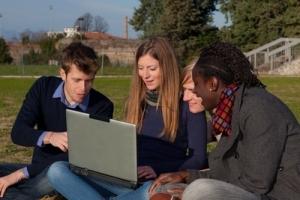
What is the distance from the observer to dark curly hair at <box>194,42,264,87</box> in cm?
342

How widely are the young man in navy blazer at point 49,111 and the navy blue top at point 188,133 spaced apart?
20.1 inches

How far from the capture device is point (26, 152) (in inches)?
339

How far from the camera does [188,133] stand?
434 centimetres

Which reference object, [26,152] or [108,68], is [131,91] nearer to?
[26,152]

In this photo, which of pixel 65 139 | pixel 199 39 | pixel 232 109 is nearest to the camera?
pixel 232 109

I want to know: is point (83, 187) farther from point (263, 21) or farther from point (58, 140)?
point (263, 21)

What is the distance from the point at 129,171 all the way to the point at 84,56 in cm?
103

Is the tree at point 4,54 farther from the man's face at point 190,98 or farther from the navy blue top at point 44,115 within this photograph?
the man's face at point 190,98

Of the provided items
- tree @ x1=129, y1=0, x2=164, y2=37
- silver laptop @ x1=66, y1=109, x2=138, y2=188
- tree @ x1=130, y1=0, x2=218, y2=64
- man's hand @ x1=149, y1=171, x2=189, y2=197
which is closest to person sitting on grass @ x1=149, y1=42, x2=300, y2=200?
man's hand @ x1=149, y1=171, x2=189, y2=197

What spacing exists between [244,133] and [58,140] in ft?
4.78

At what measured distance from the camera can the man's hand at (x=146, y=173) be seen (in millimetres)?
4055

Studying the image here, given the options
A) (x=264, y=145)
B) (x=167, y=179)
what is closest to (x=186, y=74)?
(x=167, y=179)

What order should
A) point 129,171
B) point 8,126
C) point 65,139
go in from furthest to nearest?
point 8,126 → point 65,139 → point 129,171

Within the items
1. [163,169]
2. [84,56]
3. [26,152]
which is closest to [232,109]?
[163,169]
